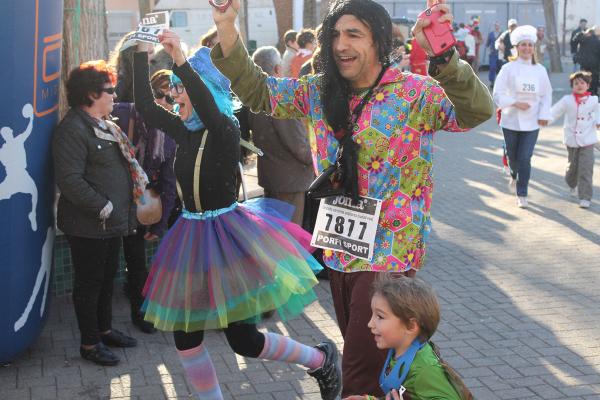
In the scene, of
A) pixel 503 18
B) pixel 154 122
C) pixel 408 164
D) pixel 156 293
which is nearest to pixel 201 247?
pixel 156 293

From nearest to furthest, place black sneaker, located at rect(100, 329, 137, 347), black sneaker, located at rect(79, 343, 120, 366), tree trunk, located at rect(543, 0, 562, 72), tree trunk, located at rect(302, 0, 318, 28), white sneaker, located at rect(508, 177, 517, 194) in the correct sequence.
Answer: black sneaker, located at rect(79, 343, 120, 366), black sneaker, located at rect(100, 329, 137, 347), white sneaker, located at rect(508, 177, 517, 194), tree trunk, located at rect(302, 0, 318, 28), tree trunk, located at rect(543, 0, 562, 72)

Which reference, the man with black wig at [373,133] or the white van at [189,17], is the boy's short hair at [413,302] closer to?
the man with black wig at [373,133]

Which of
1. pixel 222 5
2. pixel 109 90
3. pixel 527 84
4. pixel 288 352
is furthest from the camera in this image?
pixel 527 84

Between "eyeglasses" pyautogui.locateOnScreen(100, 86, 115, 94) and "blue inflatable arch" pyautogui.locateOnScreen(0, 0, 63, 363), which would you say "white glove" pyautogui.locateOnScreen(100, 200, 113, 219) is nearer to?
"blue inflatable arch" pyautogui.locateOnScreen(0, 0, 63, 363)

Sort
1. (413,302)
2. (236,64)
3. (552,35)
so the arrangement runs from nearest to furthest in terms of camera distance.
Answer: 1. (413,302)
2. (236,64)
3. (552,35)

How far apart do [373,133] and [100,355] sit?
267 cm

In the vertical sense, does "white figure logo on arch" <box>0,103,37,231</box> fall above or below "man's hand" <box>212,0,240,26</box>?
below

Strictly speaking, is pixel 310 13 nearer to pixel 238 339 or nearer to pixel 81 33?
pixel 81 33

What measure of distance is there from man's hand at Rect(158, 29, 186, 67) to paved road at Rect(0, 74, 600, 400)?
6.28 ft

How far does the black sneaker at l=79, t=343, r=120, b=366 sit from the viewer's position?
5.42m

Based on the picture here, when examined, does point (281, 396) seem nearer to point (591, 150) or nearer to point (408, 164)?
point (408, 164)

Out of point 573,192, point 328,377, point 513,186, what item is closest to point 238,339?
point 328,377

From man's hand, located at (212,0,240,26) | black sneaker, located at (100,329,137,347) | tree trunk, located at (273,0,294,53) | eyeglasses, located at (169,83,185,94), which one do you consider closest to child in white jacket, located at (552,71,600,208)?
black sneaker, located at (100,329,137,347)

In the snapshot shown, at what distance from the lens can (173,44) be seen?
412cm
